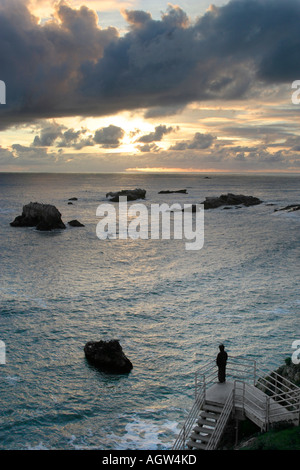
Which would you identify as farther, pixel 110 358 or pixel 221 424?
pixel 110 358

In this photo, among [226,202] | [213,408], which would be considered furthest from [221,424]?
[226,202]

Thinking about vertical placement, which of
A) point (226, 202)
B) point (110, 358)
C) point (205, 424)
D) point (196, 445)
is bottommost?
point (196, 445)

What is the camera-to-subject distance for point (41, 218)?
8594cm

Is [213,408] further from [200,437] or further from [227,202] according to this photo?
[227,202]

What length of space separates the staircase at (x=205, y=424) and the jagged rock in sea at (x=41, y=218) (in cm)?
6879

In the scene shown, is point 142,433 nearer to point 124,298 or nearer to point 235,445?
point 235,445

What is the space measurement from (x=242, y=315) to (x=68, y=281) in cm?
2154

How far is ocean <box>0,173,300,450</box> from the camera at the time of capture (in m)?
22.9

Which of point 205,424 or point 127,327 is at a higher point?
point 127,327

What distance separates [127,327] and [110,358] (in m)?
6.87

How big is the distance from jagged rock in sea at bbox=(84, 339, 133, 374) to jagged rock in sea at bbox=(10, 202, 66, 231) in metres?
57.6

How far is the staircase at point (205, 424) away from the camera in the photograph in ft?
59.7
